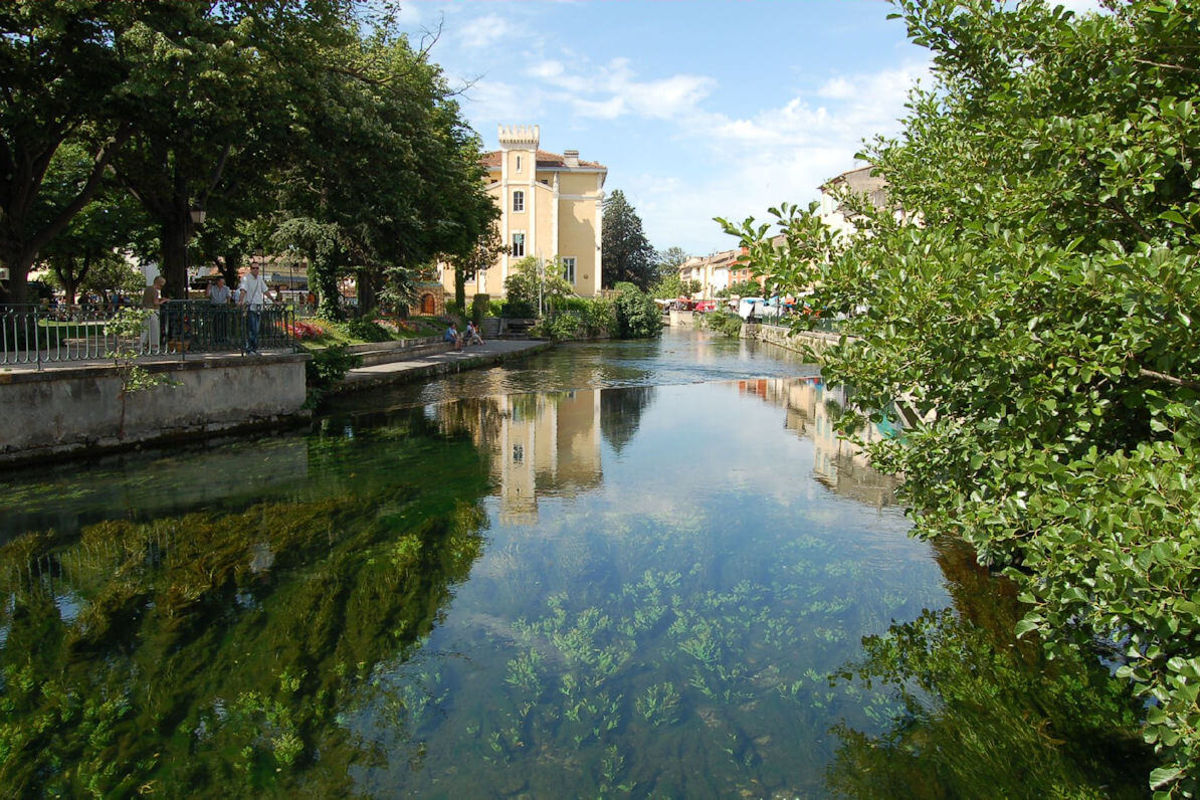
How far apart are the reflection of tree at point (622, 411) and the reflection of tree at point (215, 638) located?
239 inches

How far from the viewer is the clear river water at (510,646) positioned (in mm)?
5043

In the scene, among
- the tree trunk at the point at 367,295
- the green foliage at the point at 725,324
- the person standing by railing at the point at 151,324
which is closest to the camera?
the person standing by railing at the point at 151,324

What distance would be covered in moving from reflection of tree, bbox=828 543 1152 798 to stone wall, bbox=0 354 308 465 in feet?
39.1

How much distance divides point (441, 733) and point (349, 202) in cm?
2144

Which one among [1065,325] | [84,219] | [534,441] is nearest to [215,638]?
[1065,325]

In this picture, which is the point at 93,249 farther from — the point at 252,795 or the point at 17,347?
the point at 252,795

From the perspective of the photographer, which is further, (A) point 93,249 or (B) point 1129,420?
(A) point 93,249

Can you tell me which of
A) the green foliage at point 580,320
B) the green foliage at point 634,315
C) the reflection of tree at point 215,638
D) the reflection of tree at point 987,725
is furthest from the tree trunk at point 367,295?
the reflection of tree at point 987,725

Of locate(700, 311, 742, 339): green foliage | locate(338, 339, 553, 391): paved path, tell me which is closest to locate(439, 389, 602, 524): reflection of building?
locate(338, 339, 553, 391): paved path

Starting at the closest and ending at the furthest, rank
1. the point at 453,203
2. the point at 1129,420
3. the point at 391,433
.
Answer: the point at 1129,420 → the point at 391,433 → the point at 453,203

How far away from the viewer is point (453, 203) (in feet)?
100

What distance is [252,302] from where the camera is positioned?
54.5 feet

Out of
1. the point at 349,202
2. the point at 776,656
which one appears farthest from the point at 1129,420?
the point at 349,202

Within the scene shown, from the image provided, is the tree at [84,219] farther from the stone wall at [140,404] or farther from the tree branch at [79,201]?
the stone wall at [140,404]
